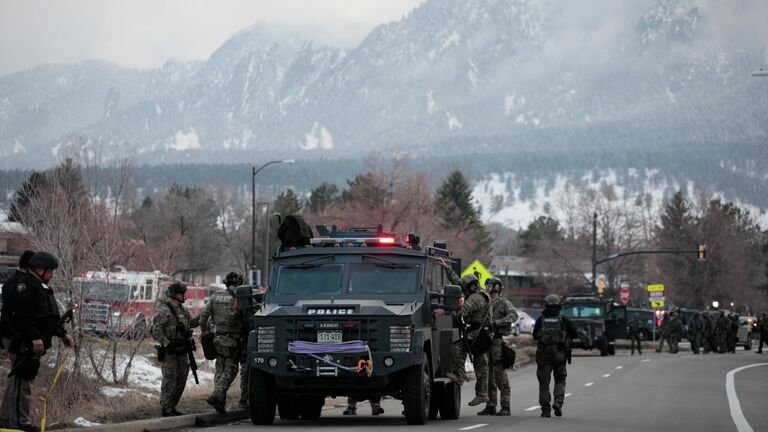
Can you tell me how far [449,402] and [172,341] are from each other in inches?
176

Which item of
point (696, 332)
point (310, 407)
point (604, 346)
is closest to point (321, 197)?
point (696, 332)

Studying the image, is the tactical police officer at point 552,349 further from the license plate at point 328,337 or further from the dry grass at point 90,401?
the dry grass at point 90,401

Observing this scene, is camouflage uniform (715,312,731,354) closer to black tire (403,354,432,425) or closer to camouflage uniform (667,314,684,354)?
camouflage uniform (667,314,684,354)

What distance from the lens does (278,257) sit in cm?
1945

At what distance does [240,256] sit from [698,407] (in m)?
115

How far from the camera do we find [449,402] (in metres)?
20.6

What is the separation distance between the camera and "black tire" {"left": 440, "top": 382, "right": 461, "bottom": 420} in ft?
67.5

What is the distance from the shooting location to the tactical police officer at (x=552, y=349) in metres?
21.7

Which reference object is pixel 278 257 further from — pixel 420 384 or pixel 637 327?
pixel 637 327

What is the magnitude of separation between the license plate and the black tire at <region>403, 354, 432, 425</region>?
107 centimetres

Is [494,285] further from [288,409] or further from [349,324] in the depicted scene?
[349,324]

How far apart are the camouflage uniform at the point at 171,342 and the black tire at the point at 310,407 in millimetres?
2127

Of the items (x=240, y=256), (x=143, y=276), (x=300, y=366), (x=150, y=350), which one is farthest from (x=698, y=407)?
(x=240, y=256)

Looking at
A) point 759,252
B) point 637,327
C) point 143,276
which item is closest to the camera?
point 143,276
